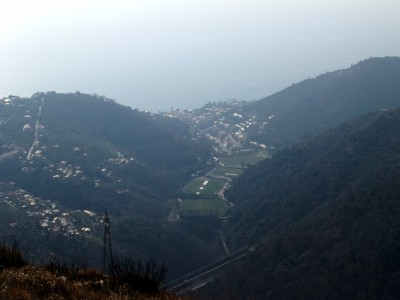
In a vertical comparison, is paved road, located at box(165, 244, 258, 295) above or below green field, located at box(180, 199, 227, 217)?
below

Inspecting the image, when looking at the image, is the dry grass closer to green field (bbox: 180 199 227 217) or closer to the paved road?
the paved road

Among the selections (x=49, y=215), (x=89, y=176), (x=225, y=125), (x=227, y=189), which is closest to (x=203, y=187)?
(x=227, y=189)

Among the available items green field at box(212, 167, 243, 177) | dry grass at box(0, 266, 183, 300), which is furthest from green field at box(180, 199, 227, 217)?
dry grass at box(0, 266, 183, 300)

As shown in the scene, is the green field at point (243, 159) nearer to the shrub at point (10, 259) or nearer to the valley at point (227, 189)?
the valley at point (227, 189)

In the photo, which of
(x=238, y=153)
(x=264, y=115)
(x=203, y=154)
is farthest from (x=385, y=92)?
(x=203, y=154)

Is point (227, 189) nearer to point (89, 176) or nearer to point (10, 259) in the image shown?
point (89, 176)

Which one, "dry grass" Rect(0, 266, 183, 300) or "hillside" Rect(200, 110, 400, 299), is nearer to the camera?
"dry grass" Rect(0, 266, 183, 300)
